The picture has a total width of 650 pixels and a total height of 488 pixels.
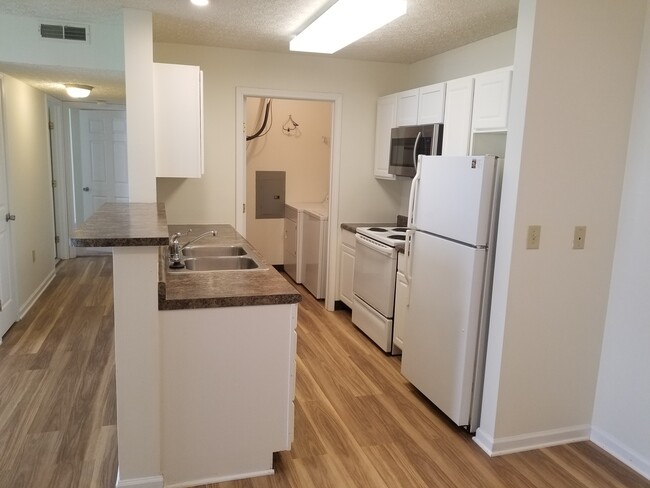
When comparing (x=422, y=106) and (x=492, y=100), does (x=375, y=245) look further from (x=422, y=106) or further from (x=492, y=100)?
(x=492, y=100)

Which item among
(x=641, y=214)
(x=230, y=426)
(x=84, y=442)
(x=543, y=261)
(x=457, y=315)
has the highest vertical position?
(x=641, y=214)

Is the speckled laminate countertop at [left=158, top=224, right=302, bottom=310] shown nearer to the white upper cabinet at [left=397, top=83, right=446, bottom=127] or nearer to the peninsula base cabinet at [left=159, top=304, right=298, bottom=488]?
the peninsula base cabinet at [left=159, top=304, right=298, bottom=488]

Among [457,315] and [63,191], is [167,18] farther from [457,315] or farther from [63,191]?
[63,191]

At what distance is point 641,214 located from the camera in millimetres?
2502

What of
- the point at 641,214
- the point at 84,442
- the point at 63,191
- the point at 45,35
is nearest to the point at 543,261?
the point at 641,214

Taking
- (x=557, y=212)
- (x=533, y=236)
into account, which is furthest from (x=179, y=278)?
(x=557, y=212)

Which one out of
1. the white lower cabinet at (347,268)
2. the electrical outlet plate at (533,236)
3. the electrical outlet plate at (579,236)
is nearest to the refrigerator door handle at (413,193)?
the electrical outlet plate at (533,236)

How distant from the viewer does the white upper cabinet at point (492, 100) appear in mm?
2992

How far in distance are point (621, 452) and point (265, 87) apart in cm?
364

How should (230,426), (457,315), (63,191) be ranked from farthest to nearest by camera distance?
1. (63,191)
2. (457,315)
3. (230,426)

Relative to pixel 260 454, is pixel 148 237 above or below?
above

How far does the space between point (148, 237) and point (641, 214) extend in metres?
2.31

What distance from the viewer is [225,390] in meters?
2.26

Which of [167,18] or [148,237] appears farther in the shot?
[167,18]
